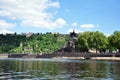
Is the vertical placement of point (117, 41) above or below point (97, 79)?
above

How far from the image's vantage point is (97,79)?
5247cm

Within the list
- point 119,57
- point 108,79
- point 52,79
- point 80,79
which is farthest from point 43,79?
point 119,57

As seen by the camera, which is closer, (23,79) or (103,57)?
(23,79)

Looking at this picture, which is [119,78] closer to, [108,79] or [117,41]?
[108,79]

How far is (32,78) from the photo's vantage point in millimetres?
52312

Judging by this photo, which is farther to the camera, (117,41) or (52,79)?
(117,41)

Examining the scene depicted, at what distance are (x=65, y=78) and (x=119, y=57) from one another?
142 meters

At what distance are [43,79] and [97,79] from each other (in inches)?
323

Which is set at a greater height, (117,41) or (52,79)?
(117,41)

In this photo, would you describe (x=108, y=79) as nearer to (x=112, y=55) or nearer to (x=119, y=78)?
(x=119, y=78)

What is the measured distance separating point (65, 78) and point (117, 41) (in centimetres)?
15038

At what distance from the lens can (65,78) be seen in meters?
53.0

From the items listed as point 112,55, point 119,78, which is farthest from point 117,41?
point 119,78

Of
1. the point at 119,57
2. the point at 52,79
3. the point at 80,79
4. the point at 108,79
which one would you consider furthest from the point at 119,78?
the point at 119,57
